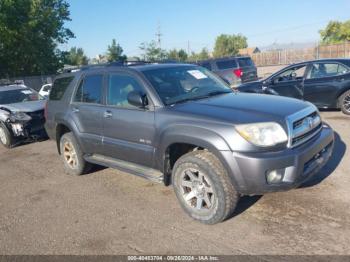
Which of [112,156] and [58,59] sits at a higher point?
[58,59]

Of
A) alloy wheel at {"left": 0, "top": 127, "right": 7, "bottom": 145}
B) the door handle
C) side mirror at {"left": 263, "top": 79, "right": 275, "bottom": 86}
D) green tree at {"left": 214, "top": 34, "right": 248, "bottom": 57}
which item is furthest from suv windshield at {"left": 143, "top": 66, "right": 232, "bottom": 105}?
green tree at {"left": 214, "top": 34, "right": 248, "bottom": 57}

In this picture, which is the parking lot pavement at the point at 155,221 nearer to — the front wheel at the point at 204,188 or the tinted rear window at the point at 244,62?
the front wheel at the point at 204,188

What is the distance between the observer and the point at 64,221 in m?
4.44

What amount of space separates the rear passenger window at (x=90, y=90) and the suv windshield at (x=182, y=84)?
97 centimetres

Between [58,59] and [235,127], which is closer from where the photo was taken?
[235,127]

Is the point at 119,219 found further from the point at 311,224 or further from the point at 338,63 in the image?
the point at 338,63

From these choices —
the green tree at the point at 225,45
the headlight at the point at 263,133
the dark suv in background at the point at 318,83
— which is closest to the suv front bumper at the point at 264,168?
the headlight at the point at 263,133

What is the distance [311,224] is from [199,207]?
1.20 m

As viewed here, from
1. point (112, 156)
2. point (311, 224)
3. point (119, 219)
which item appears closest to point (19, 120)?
point (112, 156)

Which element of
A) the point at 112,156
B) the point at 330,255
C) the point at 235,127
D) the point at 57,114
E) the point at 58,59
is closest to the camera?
the point at 330,255

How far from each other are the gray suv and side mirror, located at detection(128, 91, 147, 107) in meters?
0.01

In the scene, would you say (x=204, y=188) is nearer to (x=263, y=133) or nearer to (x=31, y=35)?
(x=263, y=133)

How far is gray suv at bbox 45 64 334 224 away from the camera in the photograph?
3.60 meters

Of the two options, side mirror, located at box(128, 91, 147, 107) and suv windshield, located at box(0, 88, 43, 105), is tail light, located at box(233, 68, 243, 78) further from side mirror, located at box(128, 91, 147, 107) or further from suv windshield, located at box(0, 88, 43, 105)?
side mirror, located at box(128, 91, 147, 107)
